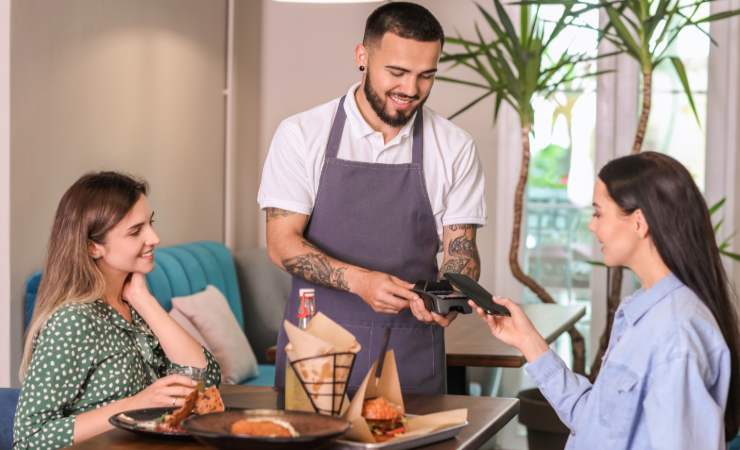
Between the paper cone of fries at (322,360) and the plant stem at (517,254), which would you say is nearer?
the paper cone of fries at (322,360)

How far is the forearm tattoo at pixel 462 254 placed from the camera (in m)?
2.73

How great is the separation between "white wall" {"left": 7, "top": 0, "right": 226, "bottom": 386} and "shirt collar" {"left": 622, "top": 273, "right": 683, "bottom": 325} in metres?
2.03

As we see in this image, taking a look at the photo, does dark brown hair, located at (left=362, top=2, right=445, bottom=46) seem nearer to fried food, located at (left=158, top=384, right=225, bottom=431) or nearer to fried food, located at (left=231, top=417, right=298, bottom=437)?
fried food, located at (left=158, top=384, right=225, bottom=431)

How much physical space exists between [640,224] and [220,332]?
2563 millimetres

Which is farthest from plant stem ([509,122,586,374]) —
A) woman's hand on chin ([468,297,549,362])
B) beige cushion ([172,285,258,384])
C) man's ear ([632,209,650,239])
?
man's ear ([632,209,650,239])

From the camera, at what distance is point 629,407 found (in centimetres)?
188

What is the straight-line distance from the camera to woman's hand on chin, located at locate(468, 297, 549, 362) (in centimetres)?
212

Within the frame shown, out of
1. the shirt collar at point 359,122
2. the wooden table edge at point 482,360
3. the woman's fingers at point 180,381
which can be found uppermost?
the shirt collar at point 359,122

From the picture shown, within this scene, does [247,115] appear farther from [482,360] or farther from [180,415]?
[180,415]

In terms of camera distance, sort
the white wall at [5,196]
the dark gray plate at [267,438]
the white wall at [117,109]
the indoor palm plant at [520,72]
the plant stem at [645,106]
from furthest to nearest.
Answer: the indoor palm plant at [520,72] < the plant stem at [645,106] < the white wall at [117,109] < the white wall at [5,196] < the dark gray plate at [267,438]

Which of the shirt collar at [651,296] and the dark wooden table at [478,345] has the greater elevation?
the shirt collar at [651,296]

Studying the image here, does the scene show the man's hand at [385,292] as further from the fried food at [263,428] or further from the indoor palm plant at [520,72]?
the indoor palm plant at [520,72]

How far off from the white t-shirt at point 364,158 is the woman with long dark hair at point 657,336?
68 cm

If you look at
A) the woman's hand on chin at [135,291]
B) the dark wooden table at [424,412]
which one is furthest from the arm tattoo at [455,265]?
the woman's hand on chin at [135,291]
